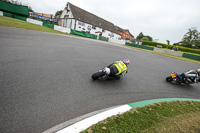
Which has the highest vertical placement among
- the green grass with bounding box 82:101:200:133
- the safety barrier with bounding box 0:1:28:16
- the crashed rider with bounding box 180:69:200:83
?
the safety barrier with bounding box 0:1:28:16

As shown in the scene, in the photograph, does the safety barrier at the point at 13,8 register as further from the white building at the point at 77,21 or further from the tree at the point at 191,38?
the tree at the point at 191,38

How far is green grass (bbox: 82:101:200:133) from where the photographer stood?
76.6 inches

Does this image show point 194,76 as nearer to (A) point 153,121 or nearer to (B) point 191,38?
(A) point 153,121

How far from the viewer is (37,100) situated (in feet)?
8.07

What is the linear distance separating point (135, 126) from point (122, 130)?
339mm

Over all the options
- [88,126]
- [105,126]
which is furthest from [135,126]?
[88,126]

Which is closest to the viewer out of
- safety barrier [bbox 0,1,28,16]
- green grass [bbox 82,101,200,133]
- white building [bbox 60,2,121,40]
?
green grass [bbox 82,101,200,133]

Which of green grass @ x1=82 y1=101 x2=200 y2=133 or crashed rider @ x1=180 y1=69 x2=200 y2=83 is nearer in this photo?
green grass @ x1=82 y1=101 x2=200 y2=133

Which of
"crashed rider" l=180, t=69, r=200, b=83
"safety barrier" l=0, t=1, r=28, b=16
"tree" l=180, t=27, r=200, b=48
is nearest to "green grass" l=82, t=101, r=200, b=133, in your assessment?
"crashed rider" l=180, t=69, r=200, b=83

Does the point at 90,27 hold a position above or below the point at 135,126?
above

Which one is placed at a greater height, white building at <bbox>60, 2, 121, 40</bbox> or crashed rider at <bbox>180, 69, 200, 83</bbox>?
white building at <bbox>60, 2, 121, 40</bbox>

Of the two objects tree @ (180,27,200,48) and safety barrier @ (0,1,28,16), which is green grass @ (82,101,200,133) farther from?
tree @ (180,27,200,48)

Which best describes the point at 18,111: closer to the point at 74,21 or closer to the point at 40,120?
the point at 40,120

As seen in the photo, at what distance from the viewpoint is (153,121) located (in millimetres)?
2279
